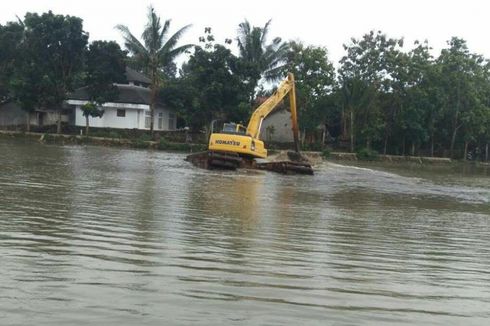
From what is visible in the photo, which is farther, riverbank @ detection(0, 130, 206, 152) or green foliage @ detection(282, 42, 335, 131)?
green foliage @ detection(282, 42, 335, 131)

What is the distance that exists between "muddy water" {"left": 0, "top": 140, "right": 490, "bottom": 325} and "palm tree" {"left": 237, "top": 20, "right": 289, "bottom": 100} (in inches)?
1506

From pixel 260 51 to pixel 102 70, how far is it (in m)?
13.9

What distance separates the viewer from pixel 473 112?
5478 centimetres

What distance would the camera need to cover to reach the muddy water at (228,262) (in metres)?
4.38

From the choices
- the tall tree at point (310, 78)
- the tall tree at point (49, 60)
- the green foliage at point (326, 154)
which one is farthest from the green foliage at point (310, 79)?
the tall tree at point (49, 60)

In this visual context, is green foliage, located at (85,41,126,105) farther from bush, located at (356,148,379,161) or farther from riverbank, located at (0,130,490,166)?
bush, located at (356,148,379,161)

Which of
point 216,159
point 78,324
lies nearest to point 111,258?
point 78,324

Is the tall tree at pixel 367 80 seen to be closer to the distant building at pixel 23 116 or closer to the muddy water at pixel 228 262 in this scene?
the distant building at pixel 23 116

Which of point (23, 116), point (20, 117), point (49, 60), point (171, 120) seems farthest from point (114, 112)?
point (20, 117)

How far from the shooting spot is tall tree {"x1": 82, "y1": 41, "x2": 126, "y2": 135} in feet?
161

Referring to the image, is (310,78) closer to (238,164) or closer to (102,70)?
(102,70)

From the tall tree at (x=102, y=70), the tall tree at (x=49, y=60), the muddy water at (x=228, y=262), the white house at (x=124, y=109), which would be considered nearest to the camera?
the muddy water at (x=228, y=262)

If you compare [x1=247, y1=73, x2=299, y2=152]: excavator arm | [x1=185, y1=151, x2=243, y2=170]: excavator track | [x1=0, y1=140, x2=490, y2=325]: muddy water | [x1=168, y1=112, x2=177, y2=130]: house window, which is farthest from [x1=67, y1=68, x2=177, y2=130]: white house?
[x1=0, y1=140, x2=490, y2=325]: muddy water

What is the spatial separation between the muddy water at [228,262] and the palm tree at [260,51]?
1506 inches
